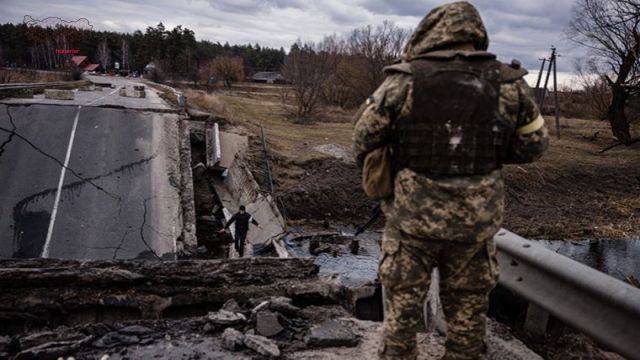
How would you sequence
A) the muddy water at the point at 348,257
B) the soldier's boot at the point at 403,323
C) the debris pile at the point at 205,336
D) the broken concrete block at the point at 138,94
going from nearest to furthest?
the soldier's boot at the point at 403,323, the debris pile at the point at 205,336, the muddy water at the point at 348,257, the broken concrete block at the point at 138,94

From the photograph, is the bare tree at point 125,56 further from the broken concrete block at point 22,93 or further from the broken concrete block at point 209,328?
the broken concrete block at point 209,328

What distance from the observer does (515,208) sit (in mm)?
15961

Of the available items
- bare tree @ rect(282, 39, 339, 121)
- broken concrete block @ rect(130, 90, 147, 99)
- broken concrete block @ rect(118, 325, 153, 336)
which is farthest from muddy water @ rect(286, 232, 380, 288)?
bare tree @ rect(282, 39, 339, 121)

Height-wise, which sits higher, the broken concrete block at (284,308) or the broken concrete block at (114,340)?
the broken concrete block at (284,308)

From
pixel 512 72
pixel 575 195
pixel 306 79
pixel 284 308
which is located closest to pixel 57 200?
pixel 284 308

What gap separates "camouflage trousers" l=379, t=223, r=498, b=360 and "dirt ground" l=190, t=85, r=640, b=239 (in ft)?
38.8

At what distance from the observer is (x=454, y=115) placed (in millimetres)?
2352

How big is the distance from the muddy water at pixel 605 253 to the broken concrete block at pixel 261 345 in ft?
32.7

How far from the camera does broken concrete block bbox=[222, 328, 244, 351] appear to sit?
2891mm

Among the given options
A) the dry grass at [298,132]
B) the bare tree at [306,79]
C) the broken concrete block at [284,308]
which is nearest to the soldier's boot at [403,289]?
the broken concrete block at [284,308]

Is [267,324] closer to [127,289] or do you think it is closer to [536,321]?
[127,289]

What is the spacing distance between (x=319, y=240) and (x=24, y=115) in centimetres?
708

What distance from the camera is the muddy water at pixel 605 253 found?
11.3m

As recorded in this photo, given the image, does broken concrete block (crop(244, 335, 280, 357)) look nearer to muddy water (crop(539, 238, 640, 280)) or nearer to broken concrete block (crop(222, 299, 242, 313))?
broken concrete block (crop(222, 299, 242, 313))
